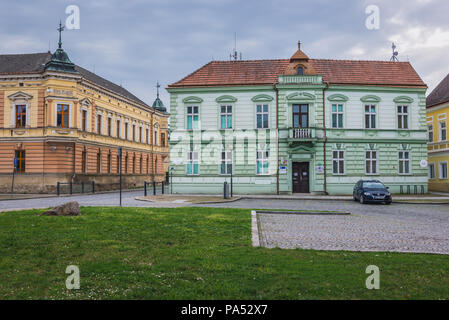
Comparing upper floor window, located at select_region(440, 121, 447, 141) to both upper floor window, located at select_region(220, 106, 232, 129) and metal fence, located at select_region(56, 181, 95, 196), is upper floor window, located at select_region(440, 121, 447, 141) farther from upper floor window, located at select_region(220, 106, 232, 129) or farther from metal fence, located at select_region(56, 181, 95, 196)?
metal fence, located at select_region(56, 181, 95, 196)

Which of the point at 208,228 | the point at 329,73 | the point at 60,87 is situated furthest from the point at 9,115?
the point at 208,228

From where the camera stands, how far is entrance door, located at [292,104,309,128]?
2889 cm

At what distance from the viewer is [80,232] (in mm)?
8969

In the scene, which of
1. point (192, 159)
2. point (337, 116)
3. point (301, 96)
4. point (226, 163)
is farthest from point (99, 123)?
point (337, 116)

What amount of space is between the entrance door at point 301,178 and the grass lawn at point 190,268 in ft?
65.9

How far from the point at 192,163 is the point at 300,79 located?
10.7 m

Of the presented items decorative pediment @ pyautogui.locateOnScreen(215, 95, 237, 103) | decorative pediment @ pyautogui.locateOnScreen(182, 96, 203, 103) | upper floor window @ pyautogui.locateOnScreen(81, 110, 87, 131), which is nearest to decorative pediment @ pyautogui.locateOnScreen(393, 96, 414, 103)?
decorative pediment @ pyautogui.locateOnScreen(215, 95, 237, 103)

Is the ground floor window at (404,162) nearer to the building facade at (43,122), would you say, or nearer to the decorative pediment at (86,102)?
the building facade at (43,122)

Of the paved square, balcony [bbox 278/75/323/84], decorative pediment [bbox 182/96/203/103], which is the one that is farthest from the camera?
decorative pediment [bbox 182/96/203/103]

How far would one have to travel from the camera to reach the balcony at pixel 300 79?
28578mm

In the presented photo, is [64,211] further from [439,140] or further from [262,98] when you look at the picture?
[439,140]

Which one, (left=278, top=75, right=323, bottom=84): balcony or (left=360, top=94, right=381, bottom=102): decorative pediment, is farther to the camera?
(left=360, top=94, right=381, bottom=102): decorative pediment

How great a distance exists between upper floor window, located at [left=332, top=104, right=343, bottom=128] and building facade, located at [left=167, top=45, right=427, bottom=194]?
0.08 metres
